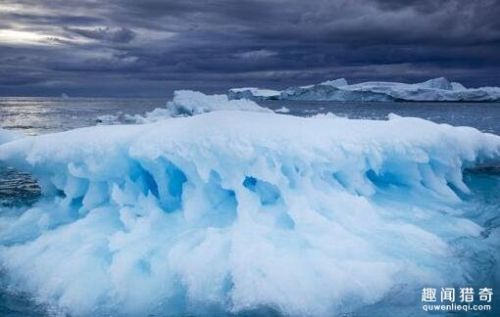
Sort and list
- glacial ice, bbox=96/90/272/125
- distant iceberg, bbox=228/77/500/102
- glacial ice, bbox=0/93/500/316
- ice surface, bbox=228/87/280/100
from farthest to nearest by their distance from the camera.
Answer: ice surface, bbox=228/87/280/100 < distant iceberg, bbox=228/77/500/102 < glacial ice, bbox=96/90/272/125 < glacial ice, bbox=0/93/500/316

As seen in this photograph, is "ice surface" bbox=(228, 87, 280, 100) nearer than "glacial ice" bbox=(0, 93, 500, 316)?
No

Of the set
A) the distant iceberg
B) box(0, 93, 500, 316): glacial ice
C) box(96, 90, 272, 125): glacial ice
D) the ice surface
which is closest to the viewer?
box(0, 93, 500, 316): glacial ice

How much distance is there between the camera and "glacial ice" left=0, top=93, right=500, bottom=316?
212 inches

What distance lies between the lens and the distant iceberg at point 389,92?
3241 inches

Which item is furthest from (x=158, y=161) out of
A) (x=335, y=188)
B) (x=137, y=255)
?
(x=335, y=188)

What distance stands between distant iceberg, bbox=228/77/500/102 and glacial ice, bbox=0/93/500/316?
7695 cm

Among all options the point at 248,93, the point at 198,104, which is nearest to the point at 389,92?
the point at 248,93

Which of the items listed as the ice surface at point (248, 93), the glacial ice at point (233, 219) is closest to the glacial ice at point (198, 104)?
the glacial ice at point (233, 219)

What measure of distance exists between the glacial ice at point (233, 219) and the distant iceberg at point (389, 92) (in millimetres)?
76951

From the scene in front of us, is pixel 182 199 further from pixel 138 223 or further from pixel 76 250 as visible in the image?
pixel 76 250

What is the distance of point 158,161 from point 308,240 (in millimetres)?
2316

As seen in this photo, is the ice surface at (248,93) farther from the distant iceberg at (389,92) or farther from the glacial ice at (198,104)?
the glacial ice at (198,104)

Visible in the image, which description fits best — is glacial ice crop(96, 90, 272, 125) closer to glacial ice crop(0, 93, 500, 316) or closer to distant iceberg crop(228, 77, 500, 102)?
glacial ice crop(0, 93, 500, 316)

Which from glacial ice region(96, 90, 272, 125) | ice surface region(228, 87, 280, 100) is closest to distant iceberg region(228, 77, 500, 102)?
ice surface region(228, 87, 280, 100)
